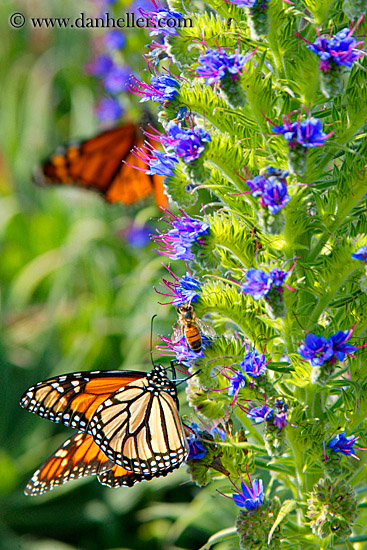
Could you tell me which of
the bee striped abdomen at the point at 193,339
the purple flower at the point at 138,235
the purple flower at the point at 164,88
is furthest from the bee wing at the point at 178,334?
the purple flower at the point at 138,235

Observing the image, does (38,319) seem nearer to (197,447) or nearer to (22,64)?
(197,447)

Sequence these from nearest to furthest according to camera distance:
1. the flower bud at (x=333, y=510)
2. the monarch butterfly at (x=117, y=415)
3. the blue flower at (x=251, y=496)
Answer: the flower bud at (x=333, y=510) < the blue flower at (x=251, y=496) < the monarch butterfly at (x=117, y=415)

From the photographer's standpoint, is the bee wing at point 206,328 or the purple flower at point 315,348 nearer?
the purple flower at point 315,348

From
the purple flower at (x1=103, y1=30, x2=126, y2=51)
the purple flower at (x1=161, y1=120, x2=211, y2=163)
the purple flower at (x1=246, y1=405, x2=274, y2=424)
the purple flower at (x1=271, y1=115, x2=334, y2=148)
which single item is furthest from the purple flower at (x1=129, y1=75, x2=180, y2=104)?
the purple flower at (x1=103, y1=30, x2=126, y2=51)

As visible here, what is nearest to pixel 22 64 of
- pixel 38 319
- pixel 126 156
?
pixel 38 319

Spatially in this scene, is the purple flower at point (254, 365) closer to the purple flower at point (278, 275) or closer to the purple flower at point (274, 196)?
the purple flower at point (278, 275)

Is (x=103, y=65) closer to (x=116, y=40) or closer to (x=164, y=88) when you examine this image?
(x=116, y=40)
